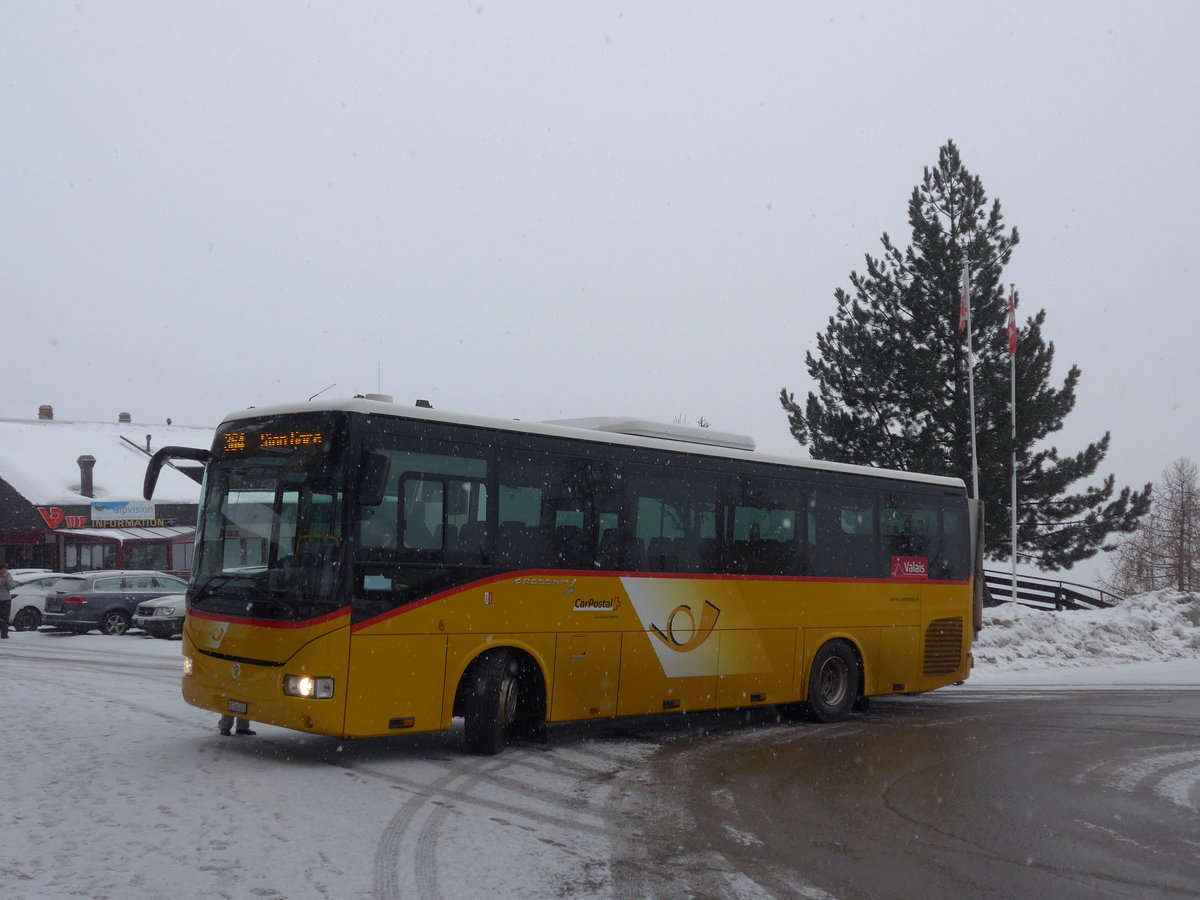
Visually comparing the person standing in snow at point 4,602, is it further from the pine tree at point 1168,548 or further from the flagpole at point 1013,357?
the pine tree at point 1168,548

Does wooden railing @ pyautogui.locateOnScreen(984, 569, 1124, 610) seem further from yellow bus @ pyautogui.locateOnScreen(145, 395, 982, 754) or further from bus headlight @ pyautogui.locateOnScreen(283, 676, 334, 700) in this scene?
bus headlight @ pyautogui.locateOnScreen(283, 676, 334, 700)

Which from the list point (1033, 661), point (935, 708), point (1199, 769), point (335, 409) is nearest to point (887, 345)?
point (1033, 661)

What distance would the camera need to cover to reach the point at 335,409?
999 cm

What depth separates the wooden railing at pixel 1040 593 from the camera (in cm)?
3619

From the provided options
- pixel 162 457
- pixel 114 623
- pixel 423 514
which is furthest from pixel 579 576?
pixel 114 623

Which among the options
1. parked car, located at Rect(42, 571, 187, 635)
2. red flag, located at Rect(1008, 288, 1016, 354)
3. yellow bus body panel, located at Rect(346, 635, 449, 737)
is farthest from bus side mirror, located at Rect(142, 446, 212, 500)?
red flag, located at Rect(1008, 288, 1016, 354)

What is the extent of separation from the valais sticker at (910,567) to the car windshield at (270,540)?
27.4ft

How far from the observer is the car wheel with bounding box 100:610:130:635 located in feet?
93.7

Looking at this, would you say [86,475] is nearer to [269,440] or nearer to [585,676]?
[269,440]

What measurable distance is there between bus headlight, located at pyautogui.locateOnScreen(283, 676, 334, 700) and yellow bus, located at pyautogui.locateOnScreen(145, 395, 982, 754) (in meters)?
0.02

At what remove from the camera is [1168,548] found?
71062 mm

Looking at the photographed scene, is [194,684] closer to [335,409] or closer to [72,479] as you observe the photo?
[335,409]

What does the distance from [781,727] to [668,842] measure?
6.69 meters

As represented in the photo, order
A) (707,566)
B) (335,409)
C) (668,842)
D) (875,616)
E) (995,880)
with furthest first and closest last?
(875,616)
(707,566)
(335,409)
(668,842)
(995,880)
